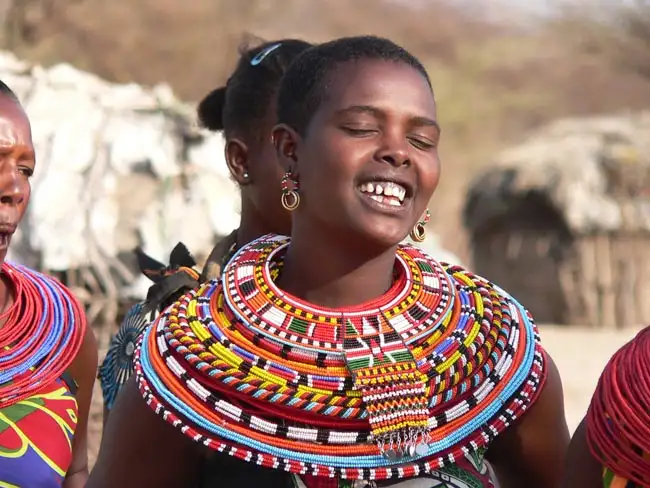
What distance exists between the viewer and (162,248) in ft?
20.9

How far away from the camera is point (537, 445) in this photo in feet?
7.04

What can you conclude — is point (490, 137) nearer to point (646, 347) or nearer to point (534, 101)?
point (534, 101)

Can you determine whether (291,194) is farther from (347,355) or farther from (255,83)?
(255,83)

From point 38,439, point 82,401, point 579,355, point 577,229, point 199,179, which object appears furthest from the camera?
point 577,229

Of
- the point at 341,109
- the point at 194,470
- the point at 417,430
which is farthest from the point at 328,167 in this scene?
the point at 194,470

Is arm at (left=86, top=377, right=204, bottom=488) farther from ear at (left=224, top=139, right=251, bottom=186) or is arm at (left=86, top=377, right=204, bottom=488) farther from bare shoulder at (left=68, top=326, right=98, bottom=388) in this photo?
ear at (left=224, top=139, right=251, bottom=186)

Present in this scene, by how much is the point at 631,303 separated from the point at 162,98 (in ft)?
25.2

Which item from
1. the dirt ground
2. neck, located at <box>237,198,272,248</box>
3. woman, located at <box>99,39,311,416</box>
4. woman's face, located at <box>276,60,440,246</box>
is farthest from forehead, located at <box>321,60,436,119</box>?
the dirt ground

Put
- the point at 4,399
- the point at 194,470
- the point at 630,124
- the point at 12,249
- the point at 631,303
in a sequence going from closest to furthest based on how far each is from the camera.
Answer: the point at 194,470 → the point at 4,399 → the point at 12,249 → the point at 631,303 → the point at 630,124

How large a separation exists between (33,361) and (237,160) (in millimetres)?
840

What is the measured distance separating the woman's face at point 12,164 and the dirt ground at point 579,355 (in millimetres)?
5779

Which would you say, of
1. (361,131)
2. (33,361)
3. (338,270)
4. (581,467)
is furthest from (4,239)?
(581,467)

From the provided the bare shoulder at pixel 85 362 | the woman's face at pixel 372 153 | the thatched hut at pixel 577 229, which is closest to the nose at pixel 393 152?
the woman's face at pixel 372 153

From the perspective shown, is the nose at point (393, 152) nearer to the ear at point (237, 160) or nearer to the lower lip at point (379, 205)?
the lower lip at point (379, 205)
